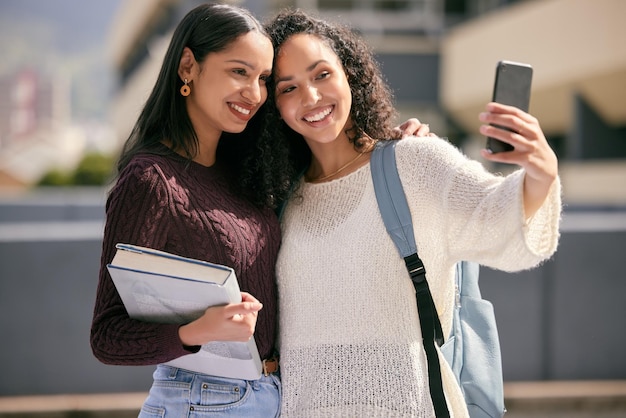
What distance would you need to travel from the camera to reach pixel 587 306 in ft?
20.6

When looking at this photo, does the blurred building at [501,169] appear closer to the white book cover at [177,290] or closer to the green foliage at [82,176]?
the white book cover at [177,290]

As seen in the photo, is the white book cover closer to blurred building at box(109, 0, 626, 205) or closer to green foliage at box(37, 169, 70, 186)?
blurred building at box(109, 0, 626, 205)

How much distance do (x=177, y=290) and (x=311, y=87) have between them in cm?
101

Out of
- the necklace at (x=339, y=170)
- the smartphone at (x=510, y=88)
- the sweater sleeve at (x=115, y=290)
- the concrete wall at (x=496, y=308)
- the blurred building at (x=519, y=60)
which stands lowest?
the concrete wall at (x=496, y=308)

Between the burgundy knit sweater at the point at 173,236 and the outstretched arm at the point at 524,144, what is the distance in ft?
3.03

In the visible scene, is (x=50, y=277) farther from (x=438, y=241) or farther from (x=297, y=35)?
(x=438, y=241)

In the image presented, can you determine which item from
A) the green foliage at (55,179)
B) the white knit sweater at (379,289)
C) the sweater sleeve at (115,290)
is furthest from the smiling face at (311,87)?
the green foliage at (55,179)

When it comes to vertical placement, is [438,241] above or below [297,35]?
below

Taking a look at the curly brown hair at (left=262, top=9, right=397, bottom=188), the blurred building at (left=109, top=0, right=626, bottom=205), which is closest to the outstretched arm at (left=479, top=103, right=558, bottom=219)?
the curly brown hair at (left=262, top=9, right=397, bottom=188)

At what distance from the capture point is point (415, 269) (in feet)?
8.48

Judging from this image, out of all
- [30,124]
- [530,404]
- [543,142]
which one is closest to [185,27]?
[543,142]

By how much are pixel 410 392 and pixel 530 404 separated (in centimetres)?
384

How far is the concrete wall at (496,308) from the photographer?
5867mm

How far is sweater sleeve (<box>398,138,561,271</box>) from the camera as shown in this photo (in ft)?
7.68
